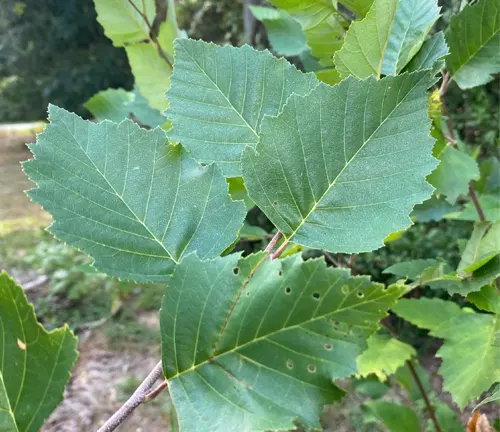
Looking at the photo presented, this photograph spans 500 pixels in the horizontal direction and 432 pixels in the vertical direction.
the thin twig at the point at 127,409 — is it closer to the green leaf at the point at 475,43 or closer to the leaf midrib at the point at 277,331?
the leaf midrib at the point at 277,331

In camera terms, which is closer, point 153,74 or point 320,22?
point 320,22

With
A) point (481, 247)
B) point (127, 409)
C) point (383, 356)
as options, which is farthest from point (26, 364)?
point (383, 356)

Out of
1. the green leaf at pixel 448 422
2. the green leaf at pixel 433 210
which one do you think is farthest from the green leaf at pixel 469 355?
the green leaf at pixel 448 422

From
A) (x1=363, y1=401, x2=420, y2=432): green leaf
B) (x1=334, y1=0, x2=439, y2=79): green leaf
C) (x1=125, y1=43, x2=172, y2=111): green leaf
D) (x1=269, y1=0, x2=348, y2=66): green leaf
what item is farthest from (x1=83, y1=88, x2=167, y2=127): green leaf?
(x1=363, y1=401, x2=420, y2=432): green leaf

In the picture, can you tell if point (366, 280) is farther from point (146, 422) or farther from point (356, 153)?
point (146, 422)

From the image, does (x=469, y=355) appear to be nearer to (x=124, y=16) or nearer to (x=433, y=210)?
(x=433, y=210)

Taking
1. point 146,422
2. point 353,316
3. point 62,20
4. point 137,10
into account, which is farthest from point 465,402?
point 62,20
